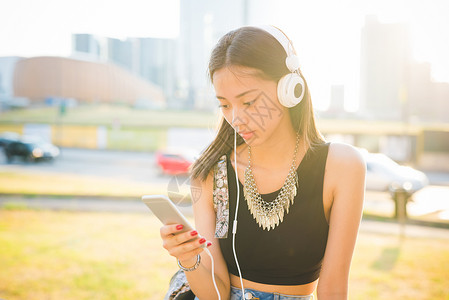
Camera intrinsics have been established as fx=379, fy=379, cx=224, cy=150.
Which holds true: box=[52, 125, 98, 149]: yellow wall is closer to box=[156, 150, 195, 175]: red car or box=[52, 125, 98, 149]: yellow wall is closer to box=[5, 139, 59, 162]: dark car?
box=[5, 139, 59, 162]: dark car

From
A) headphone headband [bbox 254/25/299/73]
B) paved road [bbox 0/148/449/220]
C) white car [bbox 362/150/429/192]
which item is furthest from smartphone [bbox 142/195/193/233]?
white car [bbox 362/150/429/192]

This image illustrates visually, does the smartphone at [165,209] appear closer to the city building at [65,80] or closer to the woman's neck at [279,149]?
the woman's neck at [279,149]

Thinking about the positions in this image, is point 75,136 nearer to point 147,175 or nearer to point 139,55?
point 147,175

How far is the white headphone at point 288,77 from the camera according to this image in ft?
4.00

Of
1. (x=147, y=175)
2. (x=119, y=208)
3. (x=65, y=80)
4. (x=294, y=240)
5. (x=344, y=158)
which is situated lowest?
(x=147, y=175)

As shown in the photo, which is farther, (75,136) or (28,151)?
(75,136)

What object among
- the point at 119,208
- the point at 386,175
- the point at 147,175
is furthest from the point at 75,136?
the point at 386,175

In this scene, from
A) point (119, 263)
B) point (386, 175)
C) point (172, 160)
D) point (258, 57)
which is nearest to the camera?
point (258, 57)

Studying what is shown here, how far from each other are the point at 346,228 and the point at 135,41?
180 ft

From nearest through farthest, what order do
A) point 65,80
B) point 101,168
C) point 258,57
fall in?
1. point 258,57
2. point 101,168
3. point 65,80

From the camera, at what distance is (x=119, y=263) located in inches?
160

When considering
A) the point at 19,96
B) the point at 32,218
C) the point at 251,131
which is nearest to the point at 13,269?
the point at 32,218

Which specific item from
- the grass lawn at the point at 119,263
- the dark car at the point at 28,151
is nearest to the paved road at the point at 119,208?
the grass lawn at the point at 119,263

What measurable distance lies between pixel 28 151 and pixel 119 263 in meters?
15.3
